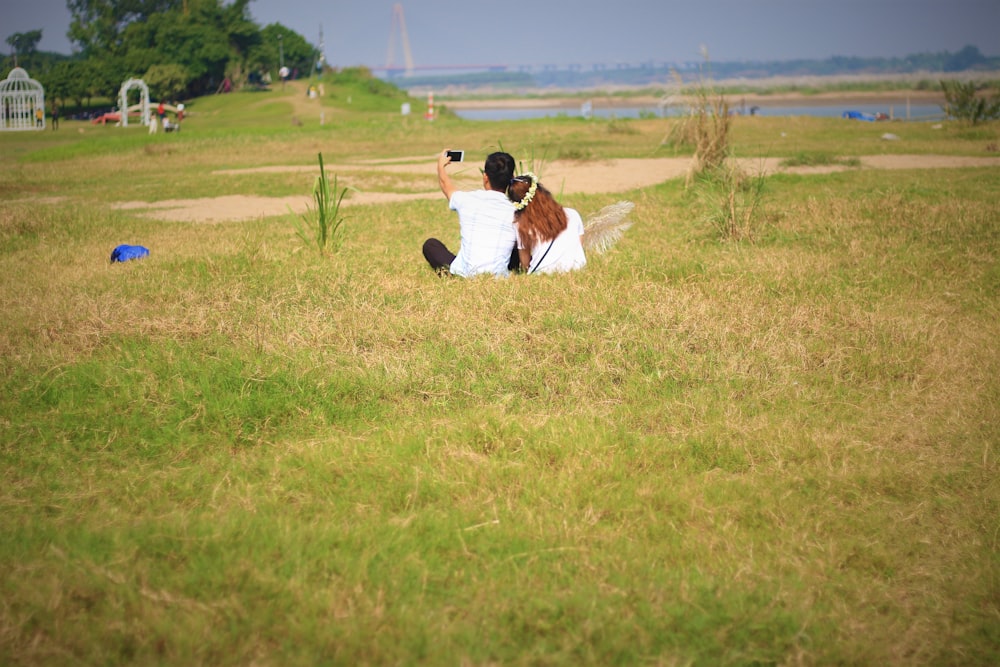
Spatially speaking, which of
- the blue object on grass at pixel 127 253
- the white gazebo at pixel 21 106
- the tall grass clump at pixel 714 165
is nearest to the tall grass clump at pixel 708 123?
the tall grass clump at pixel 714 165

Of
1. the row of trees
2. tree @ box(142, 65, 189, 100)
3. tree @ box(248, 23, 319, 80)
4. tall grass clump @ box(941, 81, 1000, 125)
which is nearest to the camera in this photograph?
tall grass clump @ box(941, 81, 1000, 125)

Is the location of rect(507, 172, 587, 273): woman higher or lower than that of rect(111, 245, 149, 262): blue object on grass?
higher

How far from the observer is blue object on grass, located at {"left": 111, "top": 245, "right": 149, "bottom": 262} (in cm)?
777

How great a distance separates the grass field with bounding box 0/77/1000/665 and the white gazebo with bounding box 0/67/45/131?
25571mm

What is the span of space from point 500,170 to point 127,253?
3534mm

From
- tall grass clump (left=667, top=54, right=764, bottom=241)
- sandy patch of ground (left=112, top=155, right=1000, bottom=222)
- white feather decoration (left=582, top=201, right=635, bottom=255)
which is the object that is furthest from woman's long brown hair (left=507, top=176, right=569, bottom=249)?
sandy patch of ground (left=112, top=155, right=1000, bottom=222)

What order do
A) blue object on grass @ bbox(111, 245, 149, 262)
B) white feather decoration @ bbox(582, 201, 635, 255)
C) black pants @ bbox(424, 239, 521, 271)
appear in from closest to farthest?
black pants @ bbox(424, 239, 521, 271), white feather decoration @ bbox(582, 201, 635, 255), blue object on grass @ bbox(111, 245, 149, 262)

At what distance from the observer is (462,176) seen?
1050 centimetres

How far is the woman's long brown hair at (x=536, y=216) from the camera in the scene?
6336 mm

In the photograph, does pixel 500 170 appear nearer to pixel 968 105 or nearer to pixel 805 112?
pixel 968 105

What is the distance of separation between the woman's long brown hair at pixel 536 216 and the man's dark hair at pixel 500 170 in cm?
9

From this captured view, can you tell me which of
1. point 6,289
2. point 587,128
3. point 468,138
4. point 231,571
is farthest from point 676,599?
point 587,128

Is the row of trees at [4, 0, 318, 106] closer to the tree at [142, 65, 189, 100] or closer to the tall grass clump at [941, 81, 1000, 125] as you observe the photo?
the tree at [142, 65, 189, 100]

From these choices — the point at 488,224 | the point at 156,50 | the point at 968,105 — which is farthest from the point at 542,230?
the point at 156,50
